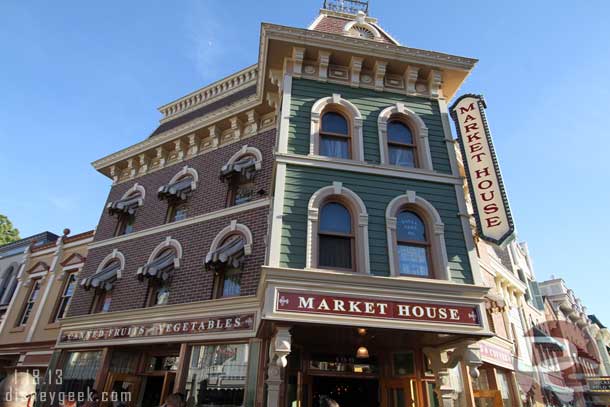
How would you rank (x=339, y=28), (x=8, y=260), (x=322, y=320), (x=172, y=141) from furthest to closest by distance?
(x=8, y=260), (x=172, y=141), (x=339, y=28), (x=322, y=320)

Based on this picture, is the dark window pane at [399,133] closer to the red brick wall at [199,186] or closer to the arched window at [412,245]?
the arched window at [412,245]

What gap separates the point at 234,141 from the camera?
1368 cm

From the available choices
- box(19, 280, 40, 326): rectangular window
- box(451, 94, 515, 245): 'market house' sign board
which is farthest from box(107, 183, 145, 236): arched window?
box(451, 94, 515, 245): 'market house' sign board

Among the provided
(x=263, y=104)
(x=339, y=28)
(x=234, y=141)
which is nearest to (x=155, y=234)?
(x=234, y=141)

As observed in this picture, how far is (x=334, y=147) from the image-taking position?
9125mm

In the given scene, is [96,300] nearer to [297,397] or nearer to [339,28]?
[297,397]

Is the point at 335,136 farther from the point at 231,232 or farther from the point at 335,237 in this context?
the point at 231,232

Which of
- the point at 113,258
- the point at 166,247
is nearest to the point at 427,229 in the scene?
the point at 166,247

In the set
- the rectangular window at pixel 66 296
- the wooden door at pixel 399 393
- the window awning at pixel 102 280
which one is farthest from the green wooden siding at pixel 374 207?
the rectangular window at pixel 66 296

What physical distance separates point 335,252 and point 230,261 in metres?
4.14

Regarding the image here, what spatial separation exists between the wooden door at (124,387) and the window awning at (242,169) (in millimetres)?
7165

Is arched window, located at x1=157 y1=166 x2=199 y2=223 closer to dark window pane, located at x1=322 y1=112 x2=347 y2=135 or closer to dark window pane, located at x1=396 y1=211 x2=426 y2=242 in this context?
A: dark window pane, located at x1=322 y1=112 x2=347 y2=135

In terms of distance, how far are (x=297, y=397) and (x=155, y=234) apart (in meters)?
8.16

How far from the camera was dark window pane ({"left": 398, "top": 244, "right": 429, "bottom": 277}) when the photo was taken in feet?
25.3
